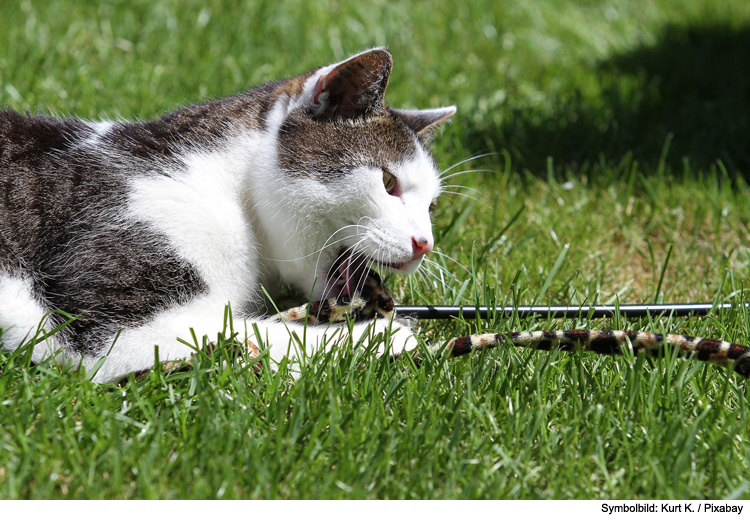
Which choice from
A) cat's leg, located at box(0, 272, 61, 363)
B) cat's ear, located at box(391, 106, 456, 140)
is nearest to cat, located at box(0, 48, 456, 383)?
cat's leg, located at box(0, 272, 61, 363)

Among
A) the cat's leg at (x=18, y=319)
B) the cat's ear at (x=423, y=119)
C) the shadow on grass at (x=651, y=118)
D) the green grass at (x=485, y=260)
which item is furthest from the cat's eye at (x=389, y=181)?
the shadow on grass at (x=651, y=118)

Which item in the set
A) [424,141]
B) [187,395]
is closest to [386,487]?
[187,395]

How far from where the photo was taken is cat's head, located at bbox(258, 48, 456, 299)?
203 cm

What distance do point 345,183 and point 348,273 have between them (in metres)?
0.31

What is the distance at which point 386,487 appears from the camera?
5.01ft

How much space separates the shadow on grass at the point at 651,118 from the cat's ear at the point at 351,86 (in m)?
1.64

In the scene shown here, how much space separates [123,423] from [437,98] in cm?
311

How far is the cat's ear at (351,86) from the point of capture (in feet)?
6.65

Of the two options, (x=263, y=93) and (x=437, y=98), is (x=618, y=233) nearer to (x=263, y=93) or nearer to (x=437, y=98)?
(x=437, y=98)

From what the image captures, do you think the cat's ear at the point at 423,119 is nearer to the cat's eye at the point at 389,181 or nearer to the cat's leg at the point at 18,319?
the cat's eye at the point at 389,181

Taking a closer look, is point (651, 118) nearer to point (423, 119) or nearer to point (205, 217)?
point (423, 119)

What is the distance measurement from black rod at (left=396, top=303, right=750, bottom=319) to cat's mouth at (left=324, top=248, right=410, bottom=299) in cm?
17

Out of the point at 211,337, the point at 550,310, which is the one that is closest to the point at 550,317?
the point at 550,310

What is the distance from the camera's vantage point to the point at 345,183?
2.04 meters
